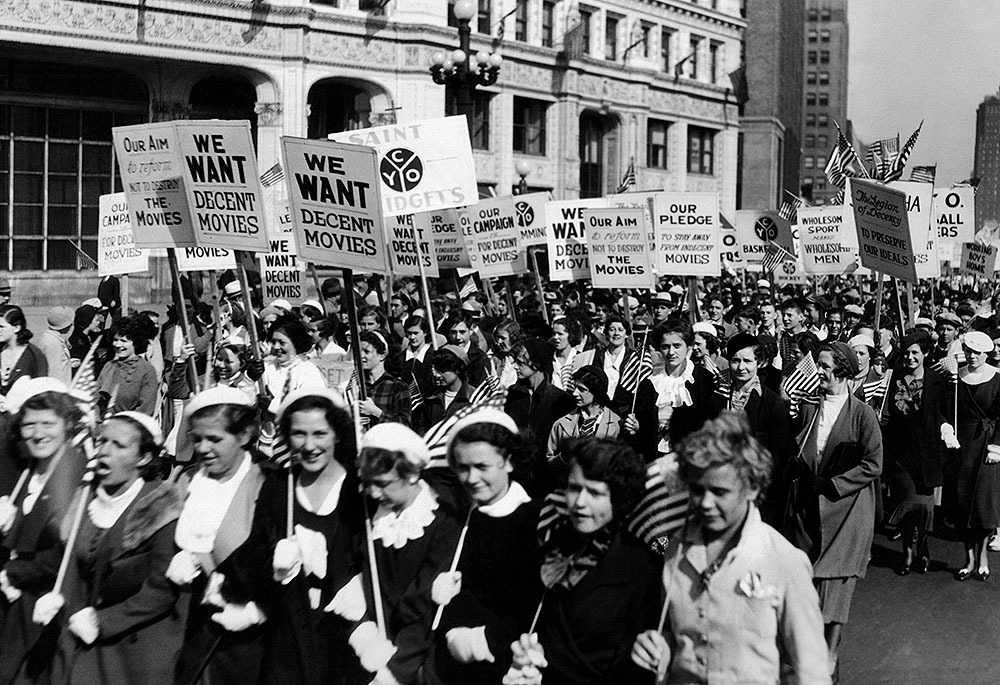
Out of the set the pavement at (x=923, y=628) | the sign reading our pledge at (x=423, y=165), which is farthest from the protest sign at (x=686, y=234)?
the pavement at (x=923, y=628)

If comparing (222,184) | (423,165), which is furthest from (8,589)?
(423,165)

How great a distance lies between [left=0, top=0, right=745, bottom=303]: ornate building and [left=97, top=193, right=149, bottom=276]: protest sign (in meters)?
18.8

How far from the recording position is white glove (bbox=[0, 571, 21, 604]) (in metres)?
5.02

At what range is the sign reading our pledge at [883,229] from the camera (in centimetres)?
1145

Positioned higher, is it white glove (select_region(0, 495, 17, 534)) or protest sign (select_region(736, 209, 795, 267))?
protest sign (select_region(736, 209, 795, 267))

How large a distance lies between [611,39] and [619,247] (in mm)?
34625

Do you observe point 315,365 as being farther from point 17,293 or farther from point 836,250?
point 17,293

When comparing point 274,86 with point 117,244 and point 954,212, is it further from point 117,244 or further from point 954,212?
point 117,244

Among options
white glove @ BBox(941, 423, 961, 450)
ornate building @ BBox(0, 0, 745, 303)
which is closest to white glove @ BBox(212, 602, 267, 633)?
white glove @ BBox(941, 423, 961, 450)

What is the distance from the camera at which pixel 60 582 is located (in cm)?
488

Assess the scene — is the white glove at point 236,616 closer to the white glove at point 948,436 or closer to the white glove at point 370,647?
the white glove at point 370,647

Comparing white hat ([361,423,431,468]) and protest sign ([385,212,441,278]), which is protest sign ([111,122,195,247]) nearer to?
protest sign ([385,212,441,278])

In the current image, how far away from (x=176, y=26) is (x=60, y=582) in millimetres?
29005

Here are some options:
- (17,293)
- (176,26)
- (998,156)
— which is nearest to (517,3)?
(176,26)
